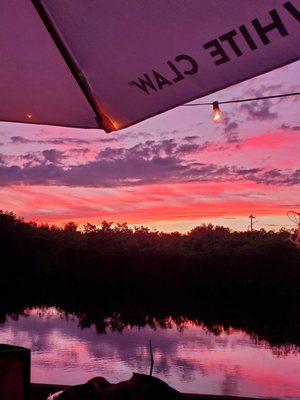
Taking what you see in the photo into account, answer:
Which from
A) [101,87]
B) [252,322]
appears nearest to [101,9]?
[101,87]

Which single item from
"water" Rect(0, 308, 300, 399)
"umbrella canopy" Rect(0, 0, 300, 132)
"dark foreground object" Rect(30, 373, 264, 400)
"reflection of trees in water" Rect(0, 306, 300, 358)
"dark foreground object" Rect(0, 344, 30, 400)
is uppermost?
"umbrella canopy" Rect(0, 0, 300, 132)

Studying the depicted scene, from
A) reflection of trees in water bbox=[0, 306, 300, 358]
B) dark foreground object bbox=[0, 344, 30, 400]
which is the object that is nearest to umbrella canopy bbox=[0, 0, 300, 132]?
dark foreground object bbox=[0, 344, 30, 400]

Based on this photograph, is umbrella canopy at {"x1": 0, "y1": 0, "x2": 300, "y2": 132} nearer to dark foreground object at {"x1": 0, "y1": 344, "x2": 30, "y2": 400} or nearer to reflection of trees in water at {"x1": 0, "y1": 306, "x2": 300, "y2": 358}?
dark foreground object at {"x1": 0, "y1": 344, "x2": 30, "y2": 400}

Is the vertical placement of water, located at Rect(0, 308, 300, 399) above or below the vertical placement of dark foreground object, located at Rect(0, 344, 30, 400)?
below

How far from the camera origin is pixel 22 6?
7.09ft

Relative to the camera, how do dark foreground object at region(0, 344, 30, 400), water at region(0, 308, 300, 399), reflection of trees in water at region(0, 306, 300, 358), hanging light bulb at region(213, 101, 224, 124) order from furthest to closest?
reflection of trees in water at region(0, 306, 300, 358) → water at region(0, 308, 300, 399) → hanging light bulb at region(213, 101, 224, 124) → dark foreground object at region(0, 344, 30, 400)

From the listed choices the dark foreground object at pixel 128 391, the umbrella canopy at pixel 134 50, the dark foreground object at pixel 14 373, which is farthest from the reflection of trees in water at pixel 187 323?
the dark foreground object at pixel 128 391

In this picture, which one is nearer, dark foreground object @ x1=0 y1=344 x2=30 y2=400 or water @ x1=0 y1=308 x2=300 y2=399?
dark foreground object @ x1=0 y1=344 x2=30 y2=400

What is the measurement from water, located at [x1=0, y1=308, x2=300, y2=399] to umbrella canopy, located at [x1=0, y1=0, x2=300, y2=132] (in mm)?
14480

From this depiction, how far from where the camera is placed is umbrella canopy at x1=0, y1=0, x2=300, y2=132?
165cm

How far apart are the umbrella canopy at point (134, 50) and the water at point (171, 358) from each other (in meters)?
14.5

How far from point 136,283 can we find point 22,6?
45.2 metres

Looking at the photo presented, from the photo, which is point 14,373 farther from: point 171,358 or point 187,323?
point 187,323

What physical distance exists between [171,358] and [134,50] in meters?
21.5
